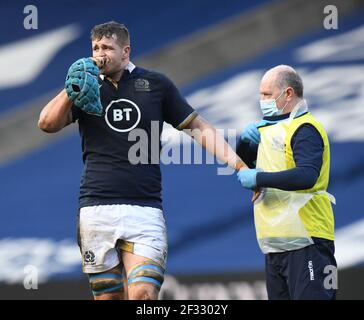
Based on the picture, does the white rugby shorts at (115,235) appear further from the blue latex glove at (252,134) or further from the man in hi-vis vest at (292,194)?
the blue latex glove at (252,134)

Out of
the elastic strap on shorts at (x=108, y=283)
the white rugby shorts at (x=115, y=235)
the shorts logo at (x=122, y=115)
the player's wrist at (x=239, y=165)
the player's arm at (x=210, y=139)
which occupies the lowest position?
the elastic strap on shorts at (x=108, y=283)

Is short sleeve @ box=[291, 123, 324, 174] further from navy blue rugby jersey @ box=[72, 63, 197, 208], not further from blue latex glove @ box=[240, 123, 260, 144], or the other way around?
navy blue rugby jersey @ box=[72, 63, 197, 208]

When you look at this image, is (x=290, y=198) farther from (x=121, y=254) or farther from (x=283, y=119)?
(x=121, y=254)

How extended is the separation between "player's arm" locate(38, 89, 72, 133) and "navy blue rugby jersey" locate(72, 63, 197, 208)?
0.31 ft

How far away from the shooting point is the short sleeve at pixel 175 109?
5.67 metres

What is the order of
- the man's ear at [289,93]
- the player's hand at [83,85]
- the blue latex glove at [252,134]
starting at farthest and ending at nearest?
1. the blue latex glove at [252,134]
2. the man's ear at [289,93]
3. the player's hand at [83,85]

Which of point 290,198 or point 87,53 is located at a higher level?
point 87,53

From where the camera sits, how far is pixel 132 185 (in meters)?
5.48

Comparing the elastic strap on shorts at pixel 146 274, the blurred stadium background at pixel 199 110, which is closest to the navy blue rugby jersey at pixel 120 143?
the elastic strap on shorts at pixel 146 274

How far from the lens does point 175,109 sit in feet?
18.6

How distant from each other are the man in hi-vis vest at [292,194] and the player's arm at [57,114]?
1012 millimetres
